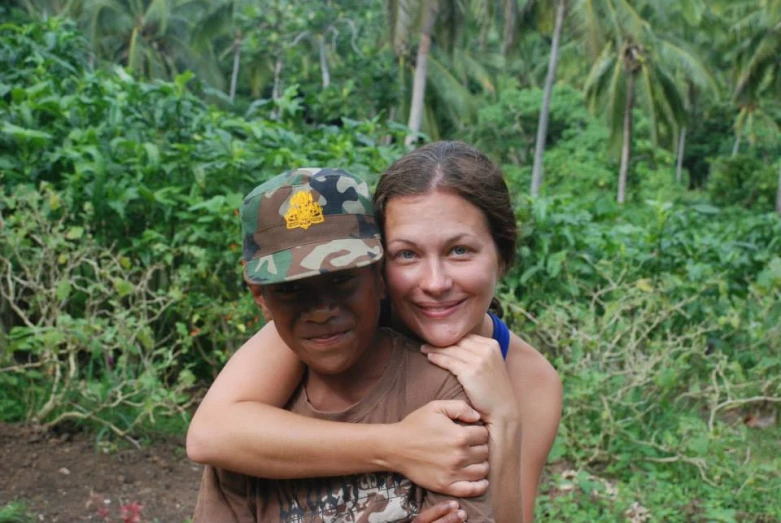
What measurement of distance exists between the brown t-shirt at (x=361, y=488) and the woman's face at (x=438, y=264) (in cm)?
7

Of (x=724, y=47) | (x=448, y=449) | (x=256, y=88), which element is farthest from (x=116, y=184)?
(x=724, y=47)

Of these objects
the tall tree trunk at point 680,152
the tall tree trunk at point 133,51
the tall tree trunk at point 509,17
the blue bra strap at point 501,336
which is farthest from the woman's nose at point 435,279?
the tall tree trunk at point 680,152

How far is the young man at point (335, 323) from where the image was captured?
165cm

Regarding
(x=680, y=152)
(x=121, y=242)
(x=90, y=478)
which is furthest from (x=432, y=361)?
(x=680, y=152)

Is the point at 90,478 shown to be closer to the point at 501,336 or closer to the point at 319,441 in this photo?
the point at 501,336

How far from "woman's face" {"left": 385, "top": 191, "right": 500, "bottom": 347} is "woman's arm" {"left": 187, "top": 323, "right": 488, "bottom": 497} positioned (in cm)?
20

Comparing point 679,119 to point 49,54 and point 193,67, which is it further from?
point 49,54

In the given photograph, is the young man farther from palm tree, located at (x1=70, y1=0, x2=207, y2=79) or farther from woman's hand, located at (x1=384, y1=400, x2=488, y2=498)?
palm tree, located at (x1=70, y1=0, x2=207, y2=79)

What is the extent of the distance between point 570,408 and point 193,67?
30.4 m

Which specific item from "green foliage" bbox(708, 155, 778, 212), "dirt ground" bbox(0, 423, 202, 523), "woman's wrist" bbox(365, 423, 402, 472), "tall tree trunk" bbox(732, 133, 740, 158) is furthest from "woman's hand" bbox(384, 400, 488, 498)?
"tall tree trunk" bbox(732, 133, 740, 158)

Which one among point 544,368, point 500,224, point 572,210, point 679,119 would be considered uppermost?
point 500,224

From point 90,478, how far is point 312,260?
2955 millimetres

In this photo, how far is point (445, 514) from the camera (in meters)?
1.60

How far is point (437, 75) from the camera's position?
97.0 ft
